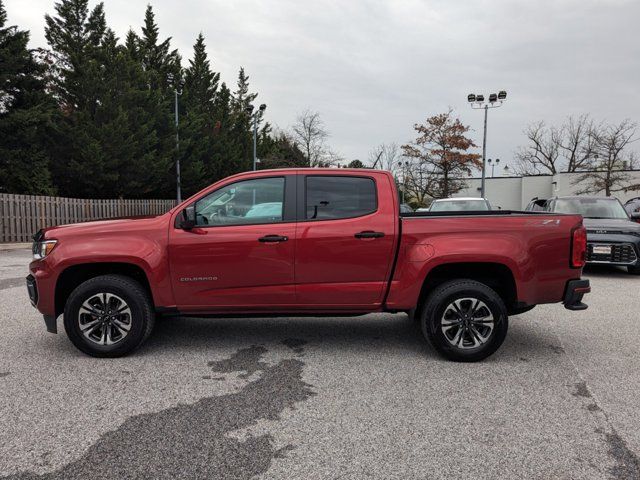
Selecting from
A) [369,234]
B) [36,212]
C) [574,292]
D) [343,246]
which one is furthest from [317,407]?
[36,212]

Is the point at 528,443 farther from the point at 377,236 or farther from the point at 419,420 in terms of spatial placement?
the point at 377,236

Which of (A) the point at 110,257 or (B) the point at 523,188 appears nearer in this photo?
(A) the point at 110,257

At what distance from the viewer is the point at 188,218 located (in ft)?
14.8

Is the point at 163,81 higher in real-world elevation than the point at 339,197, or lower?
higher

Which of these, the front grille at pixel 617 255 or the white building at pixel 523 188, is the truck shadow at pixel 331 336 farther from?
the white building at pixel 523 188

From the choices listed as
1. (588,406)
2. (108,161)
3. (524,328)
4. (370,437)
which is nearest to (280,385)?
(370,437)

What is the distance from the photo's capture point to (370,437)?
304 cm

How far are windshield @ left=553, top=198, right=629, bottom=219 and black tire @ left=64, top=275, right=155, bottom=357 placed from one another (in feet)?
32.3

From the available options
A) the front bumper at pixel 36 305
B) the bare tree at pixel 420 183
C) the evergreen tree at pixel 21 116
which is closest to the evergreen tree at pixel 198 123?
the evergreen tree at pixel 21 116

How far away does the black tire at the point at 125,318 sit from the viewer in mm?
4465

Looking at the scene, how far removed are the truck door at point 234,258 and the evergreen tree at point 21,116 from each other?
20.4m

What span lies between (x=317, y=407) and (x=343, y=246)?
1536 millimetres

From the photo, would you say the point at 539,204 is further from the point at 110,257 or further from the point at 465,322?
the point at 110,257

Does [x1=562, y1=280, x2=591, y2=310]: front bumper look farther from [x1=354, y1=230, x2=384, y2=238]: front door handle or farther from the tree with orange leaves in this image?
the tree with orange leaves
